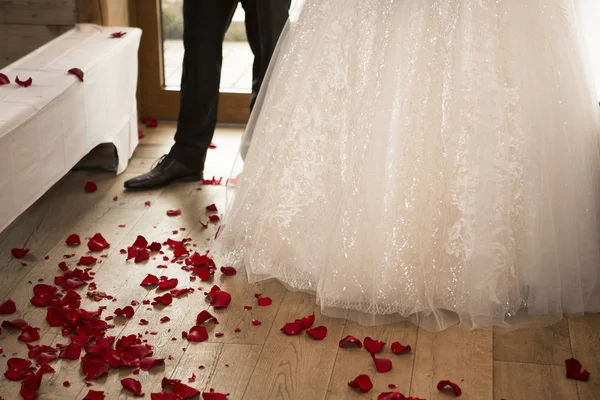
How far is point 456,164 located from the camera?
193 cm

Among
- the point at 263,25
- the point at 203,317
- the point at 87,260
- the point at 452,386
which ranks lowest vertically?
the point at 87,260

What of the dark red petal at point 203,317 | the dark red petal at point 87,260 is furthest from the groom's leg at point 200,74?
the dark red petal at point 203,317

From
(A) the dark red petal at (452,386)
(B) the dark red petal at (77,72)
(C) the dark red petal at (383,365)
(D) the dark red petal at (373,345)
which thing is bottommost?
(D) the dark red petal at (373,345)

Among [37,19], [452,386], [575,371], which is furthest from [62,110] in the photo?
[575,371]

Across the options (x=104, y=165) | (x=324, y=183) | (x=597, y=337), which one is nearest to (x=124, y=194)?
(x=104, y=165)

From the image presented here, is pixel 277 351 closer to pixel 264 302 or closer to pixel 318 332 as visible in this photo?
pixel 318 332

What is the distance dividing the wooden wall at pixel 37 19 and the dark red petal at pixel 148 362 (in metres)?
1.66

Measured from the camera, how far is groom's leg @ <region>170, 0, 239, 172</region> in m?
2.71

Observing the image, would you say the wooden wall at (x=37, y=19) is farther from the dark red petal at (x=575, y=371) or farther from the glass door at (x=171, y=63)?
the dark red petal at (x=575, y=371)

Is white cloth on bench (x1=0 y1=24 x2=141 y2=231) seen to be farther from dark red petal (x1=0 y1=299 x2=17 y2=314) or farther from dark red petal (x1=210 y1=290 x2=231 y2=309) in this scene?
dark red petal (x1=210 y1=290 x2=231 y2=309)

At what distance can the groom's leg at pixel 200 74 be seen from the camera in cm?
271

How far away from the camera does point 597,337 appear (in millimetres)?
1896

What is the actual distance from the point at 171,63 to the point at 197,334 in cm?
179

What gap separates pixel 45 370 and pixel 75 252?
0.62 m
